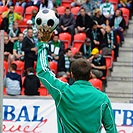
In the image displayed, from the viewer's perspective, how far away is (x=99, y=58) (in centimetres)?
1460

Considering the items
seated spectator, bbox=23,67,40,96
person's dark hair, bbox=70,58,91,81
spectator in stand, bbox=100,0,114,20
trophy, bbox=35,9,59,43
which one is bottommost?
seated spectator, bbox=23,67,40,96

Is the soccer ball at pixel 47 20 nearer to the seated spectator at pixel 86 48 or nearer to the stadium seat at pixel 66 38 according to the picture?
the seated spectator at pixel 86 48

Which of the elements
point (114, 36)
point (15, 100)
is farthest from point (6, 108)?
point (114, 36)

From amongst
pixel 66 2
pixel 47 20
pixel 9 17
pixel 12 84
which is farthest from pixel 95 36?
pixel 47 20

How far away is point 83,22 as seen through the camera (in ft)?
54.3

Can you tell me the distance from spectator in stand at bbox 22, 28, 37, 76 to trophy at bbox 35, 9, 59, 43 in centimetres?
1016

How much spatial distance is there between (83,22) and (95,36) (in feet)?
2.17

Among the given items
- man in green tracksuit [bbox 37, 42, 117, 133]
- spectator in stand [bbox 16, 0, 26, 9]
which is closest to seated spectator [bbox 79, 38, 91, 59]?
spectator in stand [bbox 16, 0, 26, 9]

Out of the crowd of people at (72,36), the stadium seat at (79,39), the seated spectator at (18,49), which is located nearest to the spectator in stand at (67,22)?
the crowd of people at (72,36)

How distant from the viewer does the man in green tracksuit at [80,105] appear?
4.23m

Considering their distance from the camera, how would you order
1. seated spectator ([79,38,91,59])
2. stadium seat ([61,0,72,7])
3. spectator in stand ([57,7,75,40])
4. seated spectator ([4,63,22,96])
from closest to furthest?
seated spectator ([4,63,22,96]), seated spectator ([79,38,91,59]), spectator in stand ([57,7,75,40]), stadium seat ([61,0,72,7])

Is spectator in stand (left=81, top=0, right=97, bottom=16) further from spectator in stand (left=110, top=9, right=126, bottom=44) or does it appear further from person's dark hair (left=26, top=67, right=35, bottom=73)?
person's dark hair (left=26, top=67, right=35, bottom=73)

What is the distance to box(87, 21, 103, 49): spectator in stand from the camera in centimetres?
1582

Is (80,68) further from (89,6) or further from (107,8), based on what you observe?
(89,6)
